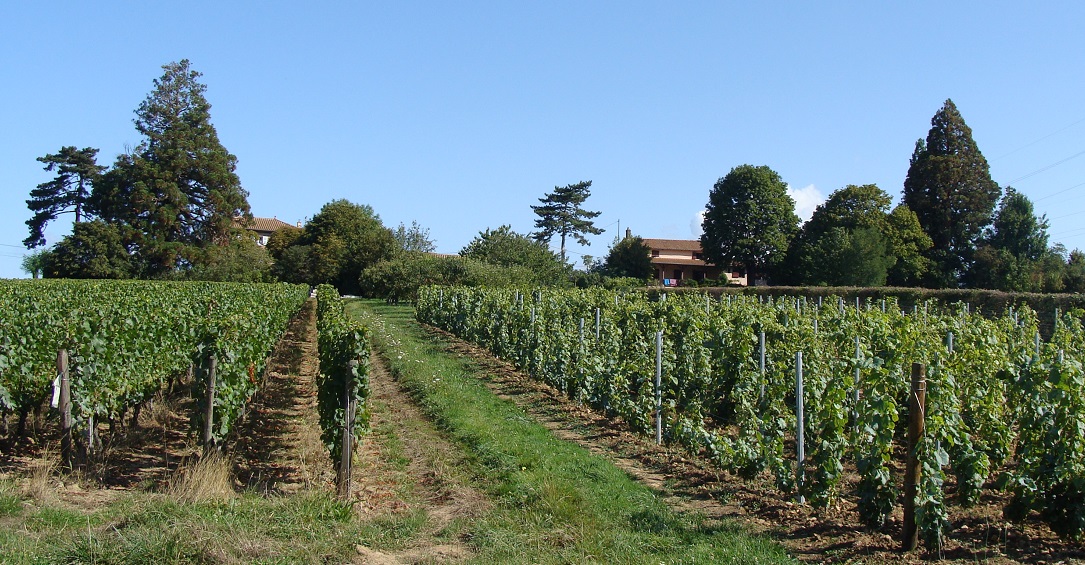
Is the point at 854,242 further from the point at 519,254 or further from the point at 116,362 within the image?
the point at 116,362

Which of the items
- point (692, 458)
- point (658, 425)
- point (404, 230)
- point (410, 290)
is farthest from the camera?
point (404, 230)

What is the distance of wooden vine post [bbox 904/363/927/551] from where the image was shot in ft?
18.0

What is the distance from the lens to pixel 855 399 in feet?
25.6

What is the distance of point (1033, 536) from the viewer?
5.77 metres

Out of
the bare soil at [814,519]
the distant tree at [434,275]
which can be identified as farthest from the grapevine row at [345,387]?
the distant tree at [434,275]

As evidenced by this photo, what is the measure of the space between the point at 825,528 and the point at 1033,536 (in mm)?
1525

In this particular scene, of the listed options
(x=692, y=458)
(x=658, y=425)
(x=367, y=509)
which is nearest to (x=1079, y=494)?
(x=692, y=458)

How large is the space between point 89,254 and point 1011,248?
64599 mm

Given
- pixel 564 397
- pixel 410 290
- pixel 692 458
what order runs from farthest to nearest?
pixel 410 290
pixel 564 397
pixel 692 458

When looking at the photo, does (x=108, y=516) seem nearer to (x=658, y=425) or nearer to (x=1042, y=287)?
(x=658, y=425)

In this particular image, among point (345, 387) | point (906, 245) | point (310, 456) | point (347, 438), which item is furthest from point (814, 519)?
point (906, 245)

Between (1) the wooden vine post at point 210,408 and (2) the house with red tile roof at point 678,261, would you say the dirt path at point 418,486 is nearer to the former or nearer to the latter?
(1) the wooden vine post at point 210,408

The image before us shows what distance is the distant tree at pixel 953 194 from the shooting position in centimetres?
5362

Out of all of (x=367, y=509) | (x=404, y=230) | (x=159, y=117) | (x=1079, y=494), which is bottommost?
(x=367, y=509)
